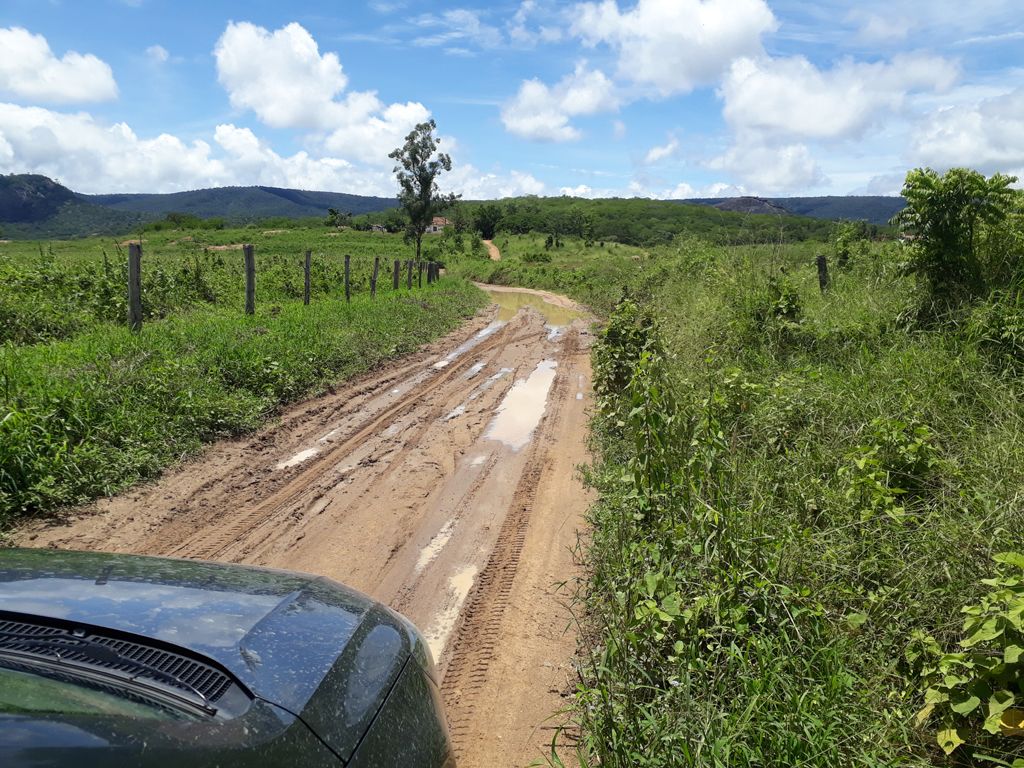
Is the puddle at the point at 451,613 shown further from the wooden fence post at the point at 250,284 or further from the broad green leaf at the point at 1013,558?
the wooden fence post at the point at 250,284

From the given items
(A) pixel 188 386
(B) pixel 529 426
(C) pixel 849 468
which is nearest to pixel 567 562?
(C) pixel 849 468

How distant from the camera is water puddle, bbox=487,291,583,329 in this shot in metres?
19.3

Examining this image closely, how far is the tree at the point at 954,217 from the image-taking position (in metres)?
6.42

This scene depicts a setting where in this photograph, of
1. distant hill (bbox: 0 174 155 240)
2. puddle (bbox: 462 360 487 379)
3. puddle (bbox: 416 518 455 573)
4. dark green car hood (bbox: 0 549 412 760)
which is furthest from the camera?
distant hill (bbox: 0 174 155 240)

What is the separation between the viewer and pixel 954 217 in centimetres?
657

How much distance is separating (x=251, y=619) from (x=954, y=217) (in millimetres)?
7935

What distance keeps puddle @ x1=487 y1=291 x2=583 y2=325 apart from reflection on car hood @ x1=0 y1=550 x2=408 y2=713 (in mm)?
15919

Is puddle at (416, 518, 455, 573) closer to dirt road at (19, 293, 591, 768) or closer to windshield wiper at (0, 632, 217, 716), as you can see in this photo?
dirt road at (19, 293, 591, 768)

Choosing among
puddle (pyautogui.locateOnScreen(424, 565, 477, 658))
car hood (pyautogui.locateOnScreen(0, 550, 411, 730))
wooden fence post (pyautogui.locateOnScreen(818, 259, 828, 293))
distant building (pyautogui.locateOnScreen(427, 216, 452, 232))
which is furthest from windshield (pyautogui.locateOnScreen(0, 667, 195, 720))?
distant building (pyautogui.locateOnScreen(427, 216, 452, 232))

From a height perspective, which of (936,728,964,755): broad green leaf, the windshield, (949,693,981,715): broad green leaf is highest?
the windshield

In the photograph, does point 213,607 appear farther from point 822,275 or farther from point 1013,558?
point 822,275

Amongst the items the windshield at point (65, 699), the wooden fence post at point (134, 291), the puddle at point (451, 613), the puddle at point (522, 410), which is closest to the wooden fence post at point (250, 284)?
the wooden fence post at point (134, 291)

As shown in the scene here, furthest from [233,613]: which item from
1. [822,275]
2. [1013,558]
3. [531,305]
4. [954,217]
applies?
[531,305]

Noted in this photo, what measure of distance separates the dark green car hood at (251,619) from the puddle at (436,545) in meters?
2.45
